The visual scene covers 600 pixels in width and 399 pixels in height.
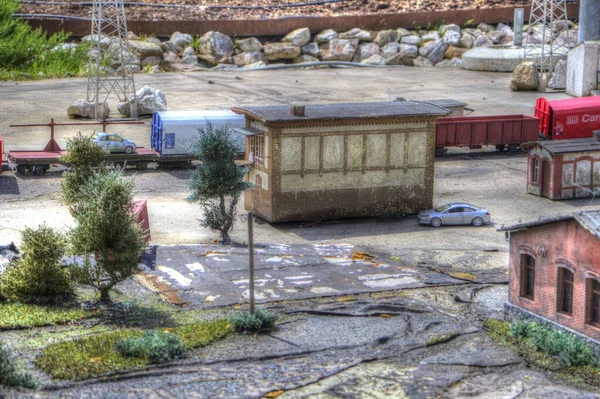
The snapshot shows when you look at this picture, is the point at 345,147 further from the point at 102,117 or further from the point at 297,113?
the point at 102,117

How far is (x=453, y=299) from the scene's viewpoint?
2989 cm

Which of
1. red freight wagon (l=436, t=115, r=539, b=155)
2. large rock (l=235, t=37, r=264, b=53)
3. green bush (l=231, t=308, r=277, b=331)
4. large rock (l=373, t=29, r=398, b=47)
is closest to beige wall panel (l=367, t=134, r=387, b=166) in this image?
red freight wagon (l=436, t=115, r=539, b=155)

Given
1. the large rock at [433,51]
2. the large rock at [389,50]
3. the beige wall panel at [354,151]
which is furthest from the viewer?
the large rock at [433,51]

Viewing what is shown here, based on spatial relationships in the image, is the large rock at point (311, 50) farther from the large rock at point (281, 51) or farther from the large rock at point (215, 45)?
the large rock at point (215, 45)

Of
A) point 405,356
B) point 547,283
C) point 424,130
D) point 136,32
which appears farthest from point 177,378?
point 136,32

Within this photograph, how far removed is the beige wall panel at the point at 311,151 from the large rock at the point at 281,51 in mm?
43917

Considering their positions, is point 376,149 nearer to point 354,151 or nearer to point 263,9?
point 354,151

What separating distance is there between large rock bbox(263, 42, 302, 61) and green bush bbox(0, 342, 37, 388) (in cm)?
6145

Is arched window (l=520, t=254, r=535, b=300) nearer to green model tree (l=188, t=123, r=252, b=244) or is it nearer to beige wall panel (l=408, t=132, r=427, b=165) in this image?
green model tree (l=188, t=123, r=252, b=244)

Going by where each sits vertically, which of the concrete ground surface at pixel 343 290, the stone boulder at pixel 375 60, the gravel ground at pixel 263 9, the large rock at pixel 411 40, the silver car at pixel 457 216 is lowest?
the concrete ground surface at pixel 343 290

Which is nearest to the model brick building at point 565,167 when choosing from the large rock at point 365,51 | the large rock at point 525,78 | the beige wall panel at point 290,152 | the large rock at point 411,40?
the beige wall panel at point 290,152

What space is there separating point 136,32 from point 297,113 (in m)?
44.8

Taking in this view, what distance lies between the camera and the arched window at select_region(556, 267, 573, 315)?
25406 millimetres

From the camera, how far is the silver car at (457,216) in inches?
1517
